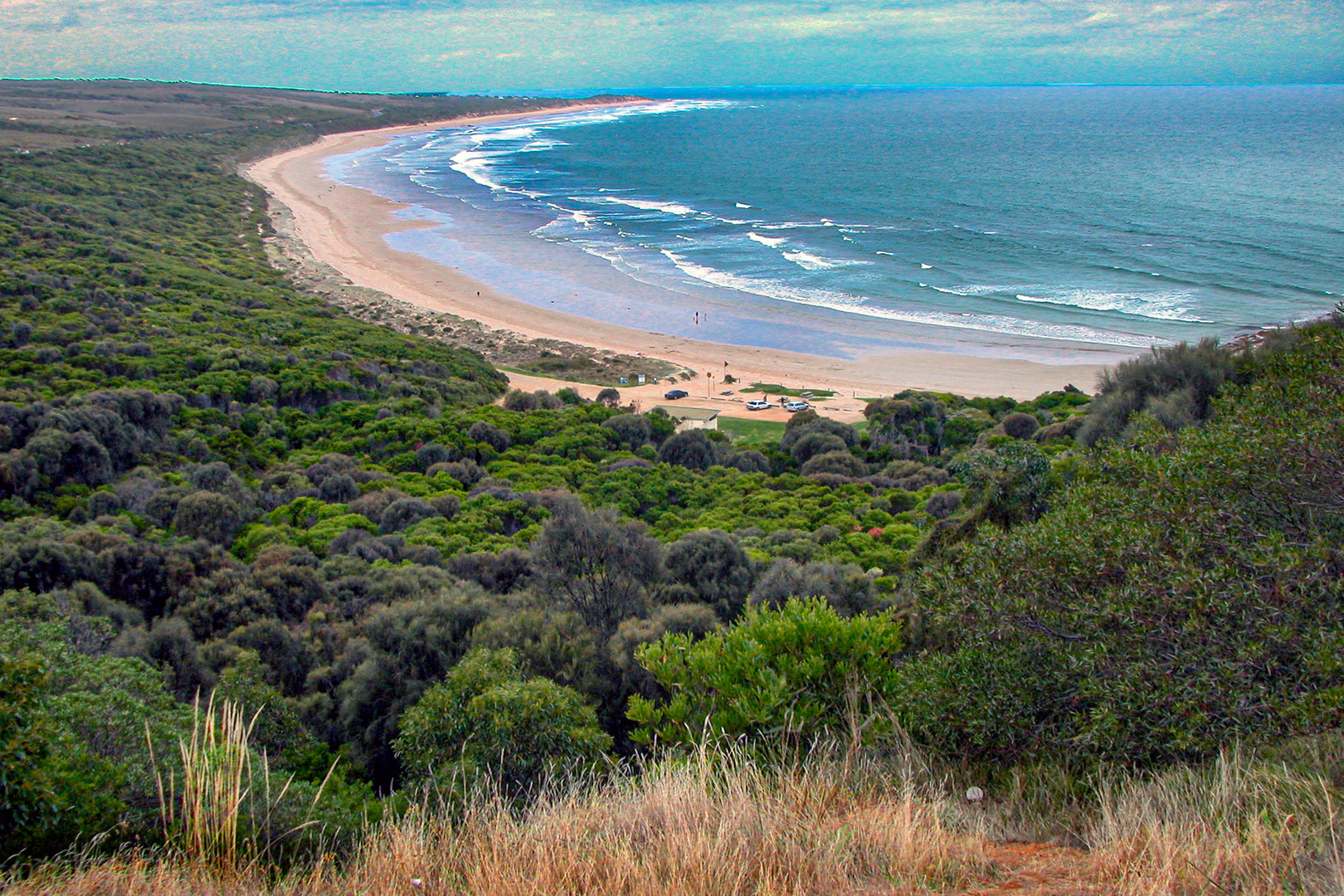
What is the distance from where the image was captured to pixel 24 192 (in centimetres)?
5206

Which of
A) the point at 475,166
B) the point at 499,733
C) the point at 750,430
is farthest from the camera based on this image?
the point at 475,166

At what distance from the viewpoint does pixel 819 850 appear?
15.0 feet

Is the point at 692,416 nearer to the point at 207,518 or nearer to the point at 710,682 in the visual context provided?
the point at 207,518

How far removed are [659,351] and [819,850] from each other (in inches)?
1489

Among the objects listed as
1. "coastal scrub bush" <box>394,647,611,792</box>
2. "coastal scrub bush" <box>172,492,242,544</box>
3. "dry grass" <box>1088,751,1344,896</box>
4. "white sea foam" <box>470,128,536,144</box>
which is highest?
"white sea foam" <box>470,128,536,144</box>

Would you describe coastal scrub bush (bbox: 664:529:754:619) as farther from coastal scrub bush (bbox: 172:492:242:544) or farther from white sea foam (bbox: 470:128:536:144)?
white sea foam (bbox: 470:128:536:144)

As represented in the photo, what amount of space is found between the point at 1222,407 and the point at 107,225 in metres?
57.8

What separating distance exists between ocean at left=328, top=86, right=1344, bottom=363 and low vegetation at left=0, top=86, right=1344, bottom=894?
89.2ft

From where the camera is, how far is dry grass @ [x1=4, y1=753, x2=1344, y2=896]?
4.26 metres

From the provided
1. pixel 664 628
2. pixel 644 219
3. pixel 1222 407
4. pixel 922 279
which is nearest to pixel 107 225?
pixel 644 219

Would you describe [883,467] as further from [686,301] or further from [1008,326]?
[686,301]

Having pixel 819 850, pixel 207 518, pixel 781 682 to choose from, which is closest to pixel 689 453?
pixel 207 518

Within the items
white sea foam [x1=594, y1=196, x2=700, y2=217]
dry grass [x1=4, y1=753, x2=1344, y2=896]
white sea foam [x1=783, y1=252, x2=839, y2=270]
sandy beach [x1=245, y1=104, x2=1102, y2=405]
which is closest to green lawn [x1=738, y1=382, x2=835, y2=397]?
sandy beach [x1=245, y1=104, x2=1102, y2=405]

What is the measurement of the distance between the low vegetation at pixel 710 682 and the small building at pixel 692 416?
1250 cm
